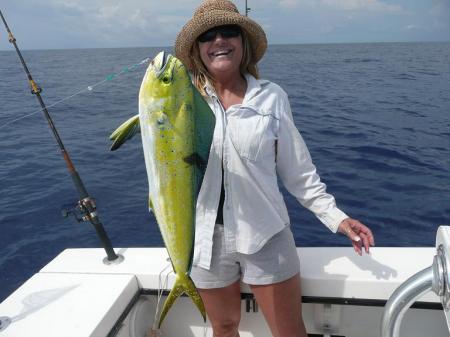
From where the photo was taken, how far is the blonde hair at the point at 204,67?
215 cm

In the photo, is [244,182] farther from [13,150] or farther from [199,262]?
[13,150]

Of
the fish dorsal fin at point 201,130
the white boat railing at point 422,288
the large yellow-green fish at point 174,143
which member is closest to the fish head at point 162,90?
the large yellow-green fish at point 174,143

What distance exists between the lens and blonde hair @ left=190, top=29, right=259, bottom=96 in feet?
7.06

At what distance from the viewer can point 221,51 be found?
2051mm

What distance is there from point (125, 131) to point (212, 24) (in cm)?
79

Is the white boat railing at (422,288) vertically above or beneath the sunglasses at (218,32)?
beneath

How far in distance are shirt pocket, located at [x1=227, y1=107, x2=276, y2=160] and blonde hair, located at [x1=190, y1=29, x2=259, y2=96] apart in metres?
0.25

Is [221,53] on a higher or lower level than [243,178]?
higher

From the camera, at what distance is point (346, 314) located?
2.70m

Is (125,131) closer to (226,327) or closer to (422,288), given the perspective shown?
(422,288)

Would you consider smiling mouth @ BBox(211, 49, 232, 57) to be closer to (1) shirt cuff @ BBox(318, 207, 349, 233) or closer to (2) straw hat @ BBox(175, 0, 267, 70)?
(2) straw hat @ BBox(175, 0, 267, 70)

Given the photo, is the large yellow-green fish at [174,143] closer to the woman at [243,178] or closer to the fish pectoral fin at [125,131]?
the fish pectoral fin at [125,131]

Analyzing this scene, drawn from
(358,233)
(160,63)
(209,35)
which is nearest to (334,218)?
(358,233)

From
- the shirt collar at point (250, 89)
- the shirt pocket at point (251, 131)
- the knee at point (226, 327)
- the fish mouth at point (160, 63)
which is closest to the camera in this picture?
the fish mouth at point (160, 63)
